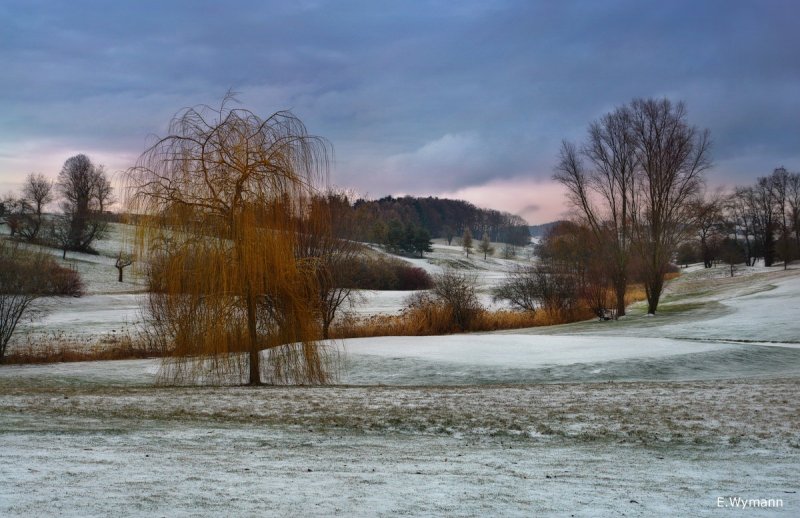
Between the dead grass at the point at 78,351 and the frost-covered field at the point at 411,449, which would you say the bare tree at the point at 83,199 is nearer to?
the dead grass at the point at 78,351

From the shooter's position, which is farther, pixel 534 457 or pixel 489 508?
pixel 534 457

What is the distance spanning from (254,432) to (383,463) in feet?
9.02

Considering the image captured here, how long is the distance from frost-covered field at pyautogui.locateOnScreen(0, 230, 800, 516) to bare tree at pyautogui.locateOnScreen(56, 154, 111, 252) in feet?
215

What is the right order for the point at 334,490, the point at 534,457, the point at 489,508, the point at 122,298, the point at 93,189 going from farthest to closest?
the point at 93,189
the point at 122,298
the point at 534,457
the point at 334,490
the point at 489,508

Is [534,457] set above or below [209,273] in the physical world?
below

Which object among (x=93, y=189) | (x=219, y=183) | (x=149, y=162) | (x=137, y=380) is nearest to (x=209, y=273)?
(x=219, y=183)

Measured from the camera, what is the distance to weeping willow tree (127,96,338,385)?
15812 mm

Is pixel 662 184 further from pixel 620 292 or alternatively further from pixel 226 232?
pixel 226 232

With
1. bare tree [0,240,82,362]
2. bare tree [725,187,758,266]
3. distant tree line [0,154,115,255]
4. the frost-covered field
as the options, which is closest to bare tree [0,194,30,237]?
distant tree line [0,154,115,255]

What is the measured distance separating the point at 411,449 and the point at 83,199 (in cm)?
8510

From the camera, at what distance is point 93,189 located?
298 ft

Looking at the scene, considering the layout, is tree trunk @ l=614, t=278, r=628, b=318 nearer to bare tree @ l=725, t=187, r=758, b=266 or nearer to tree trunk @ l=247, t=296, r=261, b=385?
tree trunk @ l=247, t=296, r=261, b=385

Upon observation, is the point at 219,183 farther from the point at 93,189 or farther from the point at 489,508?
the point at 93,189

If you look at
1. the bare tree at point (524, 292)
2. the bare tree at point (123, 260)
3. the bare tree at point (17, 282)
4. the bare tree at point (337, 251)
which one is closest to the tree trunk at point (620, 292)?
the bare tree at point (524, 292)
